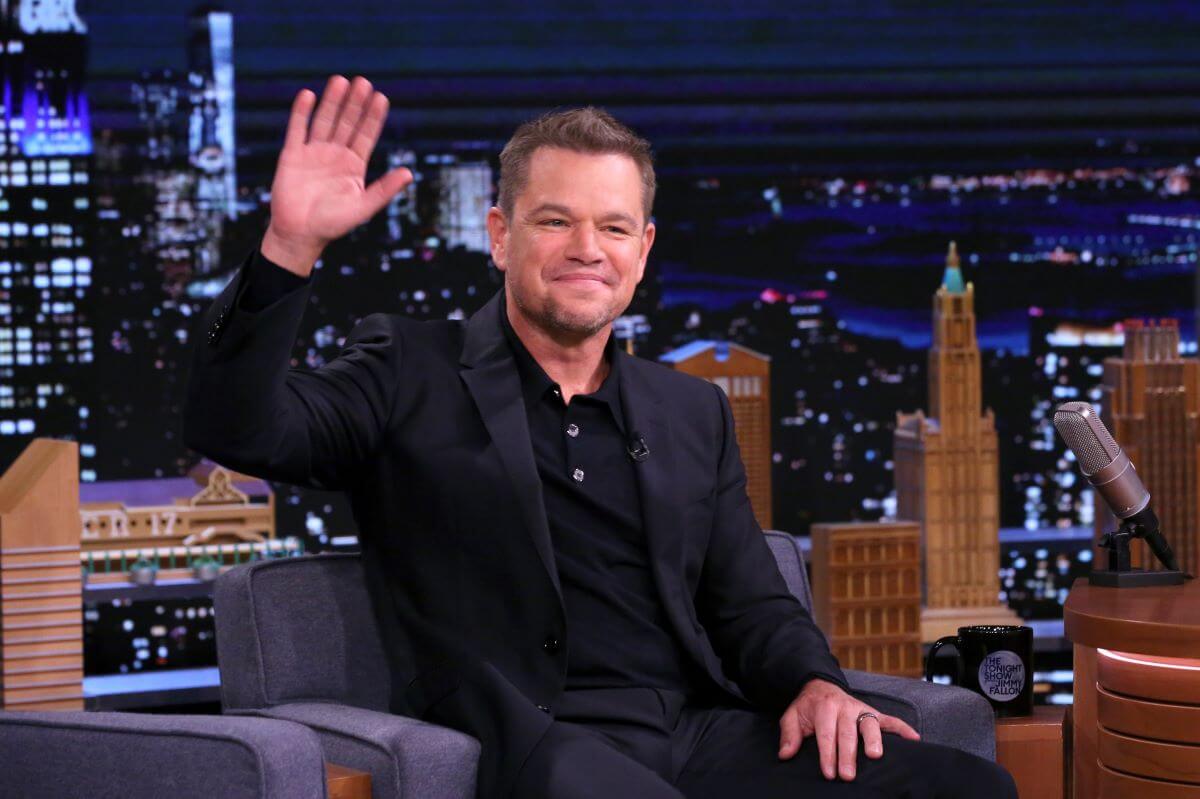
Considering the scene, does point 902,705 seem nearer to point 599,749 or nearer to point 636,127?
point 599,749

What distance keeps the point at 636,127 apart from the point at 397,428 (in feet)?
11.9

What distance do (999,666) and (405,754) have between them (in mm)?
1155

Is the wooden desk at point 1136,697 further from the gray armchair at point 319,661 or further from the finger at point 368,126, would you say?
the finger at point 368,126

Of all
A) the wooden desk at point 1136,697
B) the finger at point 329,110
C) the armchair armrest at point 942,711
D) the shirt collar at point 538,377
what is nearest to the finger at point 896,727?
the armchair armrest at point 942,711

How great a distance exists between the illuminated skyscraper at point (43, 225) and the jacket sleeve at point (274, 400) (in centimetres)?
319

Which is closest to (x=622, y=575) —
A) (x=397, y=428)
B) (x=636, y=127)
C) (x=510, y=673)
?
(x=510, y=673)

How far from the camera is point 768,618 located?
2.66 meters

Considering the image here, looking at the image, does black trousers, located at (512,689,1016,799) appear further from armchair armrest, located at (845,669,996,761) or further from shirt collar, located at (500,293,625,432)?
shirt collar, located at (500,293,625,432)

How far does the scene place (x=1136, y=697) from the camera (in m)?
2.70

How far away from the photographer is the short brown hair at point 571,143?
258cm

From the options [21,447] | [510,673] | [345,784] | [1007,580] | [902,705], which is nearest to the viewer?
[345,784]

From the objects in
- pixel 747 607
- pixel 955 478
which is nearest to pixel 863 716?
pixel 747 607

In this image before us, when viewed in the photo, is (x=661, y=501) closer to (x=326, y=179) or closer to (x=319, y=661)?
(x=319, y=661)

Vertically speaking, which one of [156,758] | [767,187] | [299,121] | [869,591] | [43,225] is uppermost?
[767,187]
